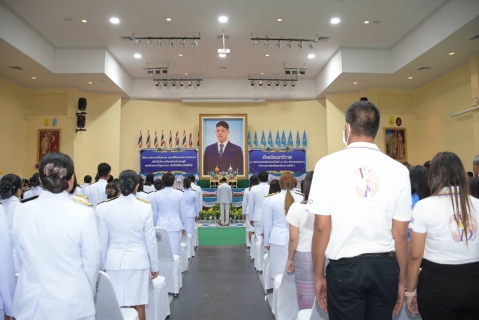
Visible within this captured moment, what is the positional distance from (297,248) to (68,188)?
68.7 inches

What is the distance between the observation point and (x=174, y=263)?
4195mm

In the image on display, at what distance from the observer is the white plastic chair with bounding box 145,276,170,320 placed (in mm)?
3194

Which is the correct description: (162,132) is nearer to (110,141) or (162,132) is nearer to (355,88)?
(110,141)

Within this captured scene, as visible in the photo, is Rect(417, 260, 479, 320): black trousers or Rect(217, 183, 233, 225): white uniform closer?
Rect(417, 260, 479, 320): black trousers

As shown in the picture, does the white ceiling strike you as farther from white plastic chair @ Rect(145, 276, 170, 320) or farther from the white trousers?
white plastic chair @ Rect(145, 276, 170, 320)

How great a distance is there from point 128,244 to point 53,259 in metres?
1.14

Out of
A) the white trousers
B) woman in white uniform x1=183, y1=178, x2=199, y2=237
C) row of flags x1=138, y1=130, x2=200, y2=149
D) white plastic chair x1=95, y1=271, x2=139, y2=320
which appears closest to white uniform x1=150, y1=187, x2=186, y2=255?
woman in white uniform x1=183, y1=178, x2=199, y2=237

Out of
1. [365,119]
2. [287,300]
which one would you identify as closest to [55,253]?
[365,119]

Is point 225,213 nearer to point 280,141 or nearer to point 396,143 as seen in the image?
point 280,141

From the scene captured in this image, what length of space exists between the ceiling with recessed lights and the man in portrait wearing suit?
2.69 m

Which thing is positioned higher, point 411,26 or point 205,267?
point 411,26

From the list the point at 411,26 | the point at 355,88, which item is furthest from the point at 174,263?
the point at 355,88

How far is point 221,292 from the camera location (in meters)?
4.46

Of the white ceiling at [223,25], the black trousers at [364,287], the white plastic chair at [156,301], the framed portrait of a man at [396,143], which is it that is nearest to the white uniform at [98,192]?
the white plastic chair at [156,301]
